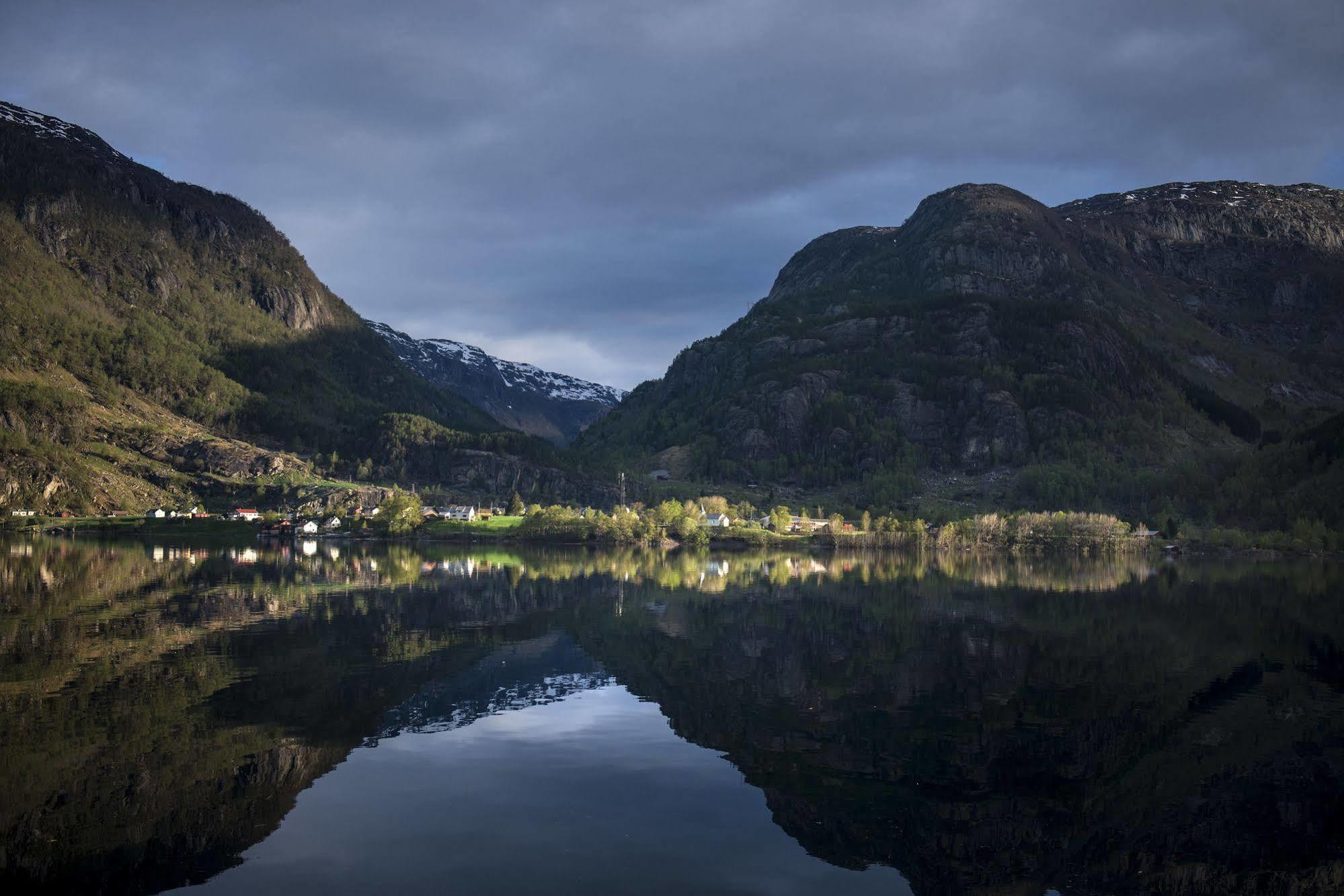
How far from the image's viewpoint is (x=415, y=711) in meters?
40.8

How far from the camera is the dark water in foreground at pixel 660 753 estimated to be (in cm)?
2464

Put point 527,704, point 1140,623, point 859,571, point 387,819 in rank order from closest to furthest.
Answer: point 387,819, point 527,704, point 1140,623, point 859,571

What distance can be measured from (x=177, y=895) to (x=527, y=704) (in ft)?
72.7

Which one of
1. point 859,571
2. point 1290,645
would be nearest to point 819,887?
point 1290,645

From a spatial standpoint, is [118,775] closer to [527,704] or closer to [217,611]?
[527,704]

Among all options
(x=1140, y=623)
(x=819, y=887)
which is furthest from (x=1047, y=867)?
(x=1140, y=623)

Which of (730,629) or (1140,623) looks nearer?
(730,629)

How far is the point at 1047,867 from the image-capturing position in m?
25.3

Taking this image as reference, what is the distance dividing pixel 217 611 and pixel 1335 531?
205 m

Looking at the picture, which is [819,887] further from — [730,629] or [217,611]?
[217,611]

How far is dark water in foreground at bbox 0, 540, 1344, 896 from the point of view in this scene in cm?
2464

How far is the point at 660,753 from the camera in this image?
3562cm

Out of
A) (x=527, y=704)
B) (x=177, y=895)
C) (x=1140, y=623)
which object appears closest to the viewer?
(x=177, y=895)

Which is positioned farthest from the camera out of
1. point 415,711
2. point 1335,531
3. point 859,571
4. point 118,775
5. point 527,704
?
point 1335,531
